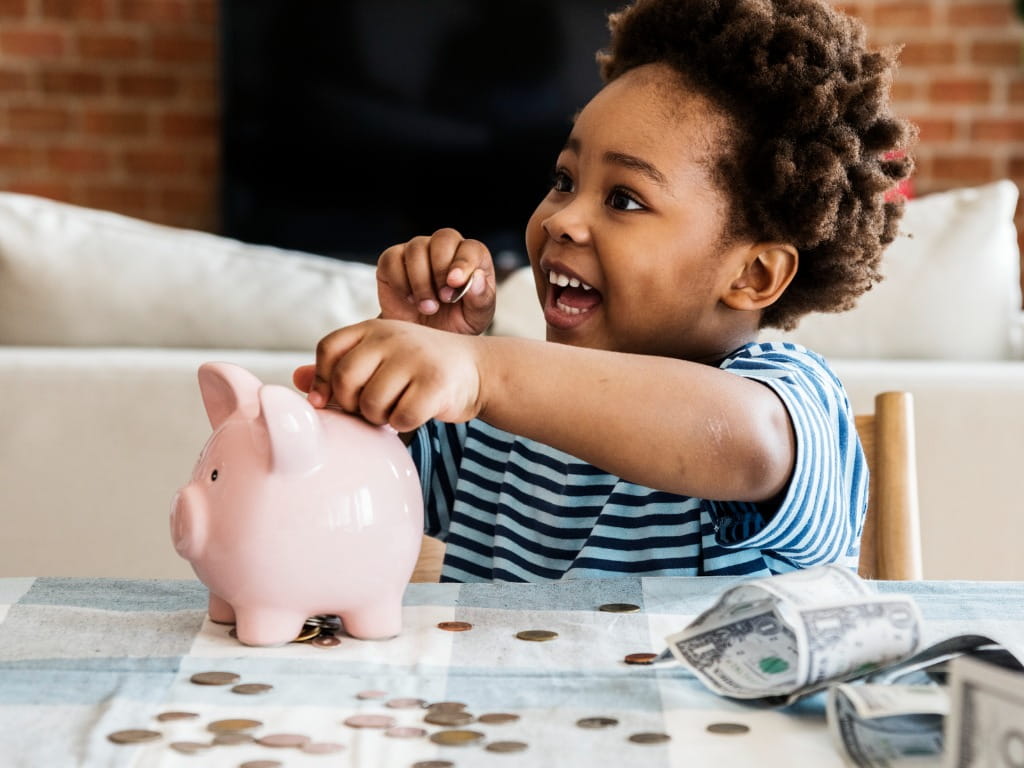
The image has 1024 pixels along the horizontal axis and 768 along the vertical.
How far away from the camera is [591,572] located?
3.35 feet

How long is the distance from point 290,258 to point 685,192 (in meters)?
0.95

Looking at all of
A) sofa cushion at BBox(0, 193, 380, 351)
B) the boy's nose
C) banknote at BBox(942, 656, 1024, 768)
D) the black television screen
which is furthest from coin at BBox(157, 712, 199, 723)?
the black television screen

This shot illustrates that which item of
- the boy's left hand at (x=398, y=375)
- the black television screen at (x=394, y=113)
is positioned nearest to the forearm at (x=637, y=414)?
the boy's left hand at (x=398, y=375)

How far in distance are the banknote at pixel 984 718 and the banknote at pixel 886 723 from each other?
0.03 meters

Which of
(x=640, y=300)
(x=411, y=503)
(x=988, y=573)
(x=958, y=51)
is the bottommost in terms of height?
(x=988, y=573)

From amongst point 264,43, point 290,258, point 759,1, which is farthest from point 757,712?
point 264,43

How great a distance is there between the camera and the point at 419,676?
62 centimetres

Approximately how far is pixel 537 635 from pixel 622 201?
0.46 m

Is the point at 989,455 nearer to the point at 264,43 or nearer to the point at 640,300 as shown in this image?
the point at 640,300

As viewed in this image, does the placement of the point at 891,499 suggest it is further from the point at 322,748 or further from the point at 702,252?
the point at 322,748

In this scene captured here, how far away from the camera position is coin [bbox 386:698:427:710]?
57cm

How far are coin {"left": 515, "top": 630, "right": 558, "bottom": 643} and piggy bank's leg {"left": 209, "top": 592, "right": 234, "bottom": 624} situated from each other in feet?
0.55

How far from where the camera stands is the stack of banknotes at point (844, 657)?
1.73 feet

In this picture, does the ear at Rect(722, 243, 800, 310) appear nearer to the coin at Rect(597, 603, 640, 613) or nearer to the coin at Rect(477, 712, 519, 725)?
the coin at Rect(597, 603, 640, 613)
